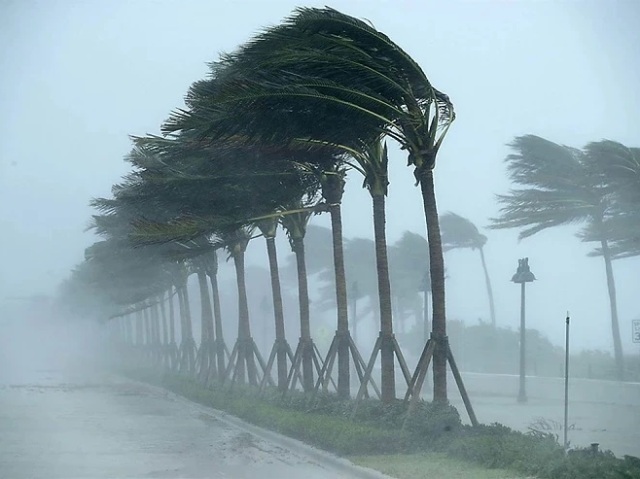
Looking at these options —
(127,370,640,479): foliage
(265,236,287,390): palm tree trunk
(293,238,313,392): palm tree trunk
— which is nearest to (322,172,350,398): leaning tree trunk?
(127,370,640,479): foliage

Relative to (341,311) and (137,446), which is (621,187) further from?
(137,446)

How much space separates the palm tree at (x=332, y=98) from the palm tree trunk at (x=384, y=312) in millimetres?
1952

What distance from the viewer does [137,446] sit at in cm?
1825

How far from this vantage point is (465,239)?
202ft

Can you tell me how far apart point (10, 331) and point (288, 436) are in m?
110

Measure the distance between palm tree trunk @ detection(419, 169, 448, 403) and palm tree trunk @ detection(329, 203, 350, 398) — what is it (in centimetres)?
457

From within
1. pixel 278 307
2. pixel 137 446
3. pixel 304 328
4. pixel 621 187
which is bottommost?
pixel 137 446

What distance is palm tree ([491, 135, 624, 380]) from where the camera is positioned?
1357 inches

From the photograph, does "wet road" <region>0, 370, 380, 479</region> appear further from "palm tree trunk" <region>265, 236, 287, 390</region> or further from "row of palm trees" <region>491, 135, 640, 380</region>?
"row of palm trees" <region>491, 135, 640, 380</region>

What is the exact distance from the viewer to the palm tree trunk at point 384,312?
18797 mm

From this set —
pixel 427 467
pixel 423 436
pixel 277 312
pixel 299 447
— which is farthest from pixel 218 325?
pixel 427 467

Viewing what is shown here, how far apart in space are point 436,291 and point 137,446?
6199 millimetres

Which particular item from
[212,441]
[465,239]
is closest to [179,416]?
[212,441]

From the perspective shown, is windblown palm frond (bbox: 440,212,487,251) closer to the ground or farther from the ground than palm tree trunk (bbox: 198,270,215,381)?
farther from the ground
